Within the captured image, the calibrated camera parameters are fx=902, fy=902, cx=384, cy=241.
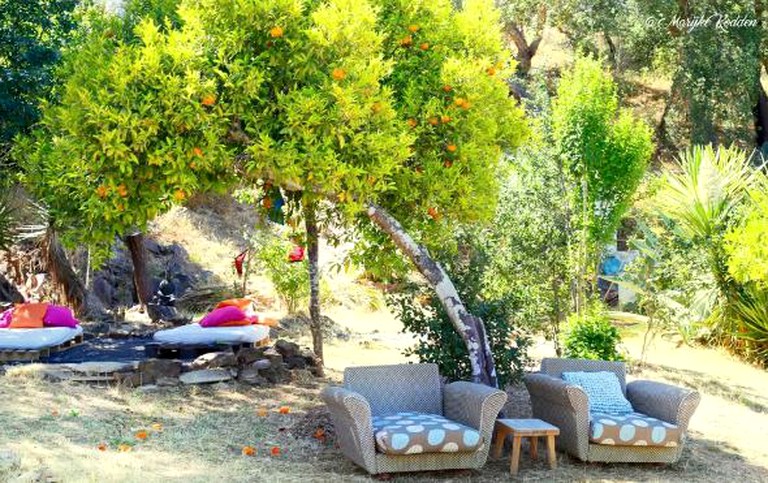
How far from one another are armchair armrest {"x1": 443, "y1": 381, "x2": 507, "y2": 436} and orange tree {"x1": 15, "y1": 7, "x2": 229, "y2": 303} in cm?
269

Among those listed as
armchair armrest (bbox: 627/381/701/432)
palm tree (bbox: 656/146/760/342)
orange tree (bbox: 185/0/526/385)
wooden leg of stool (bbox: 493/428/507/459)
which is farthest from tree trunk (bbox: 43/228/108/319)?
palm tree (bbox: 656/146/760/342)

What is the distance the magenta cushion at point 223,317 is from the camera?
11227 millimetres

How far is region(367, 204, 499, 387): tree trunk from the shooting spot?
8.02 meters

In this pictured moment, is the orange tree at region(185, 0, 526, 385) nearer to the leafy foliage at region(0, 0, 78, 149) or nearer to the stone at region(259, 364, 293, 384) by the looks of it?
the stone at region(259, 364, 293, 384)

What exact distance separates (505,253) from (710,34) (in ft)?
49.1

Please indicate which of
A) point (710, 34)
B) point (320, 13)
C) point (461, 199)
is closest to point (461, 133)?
point (461, 199)

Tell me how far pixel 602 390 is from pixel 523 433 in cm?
114

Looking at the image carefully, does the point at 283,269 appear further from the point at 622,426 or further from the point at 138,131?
the point at 622,426

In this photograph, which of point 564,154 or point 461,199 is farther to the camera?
point 564,154

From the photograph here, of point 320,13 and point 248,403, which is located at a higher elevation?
point 320,13

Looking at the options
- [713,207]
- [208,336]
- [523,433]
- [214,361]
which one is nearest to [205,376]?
[214,361]

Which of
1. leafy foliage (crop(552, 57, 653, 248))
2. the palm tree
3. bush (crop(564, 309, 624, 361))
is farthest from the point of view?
the palm tree

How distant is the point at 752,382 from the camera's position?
1252 cm

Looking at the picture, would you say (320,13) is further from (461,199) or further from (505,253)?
(505,253)
